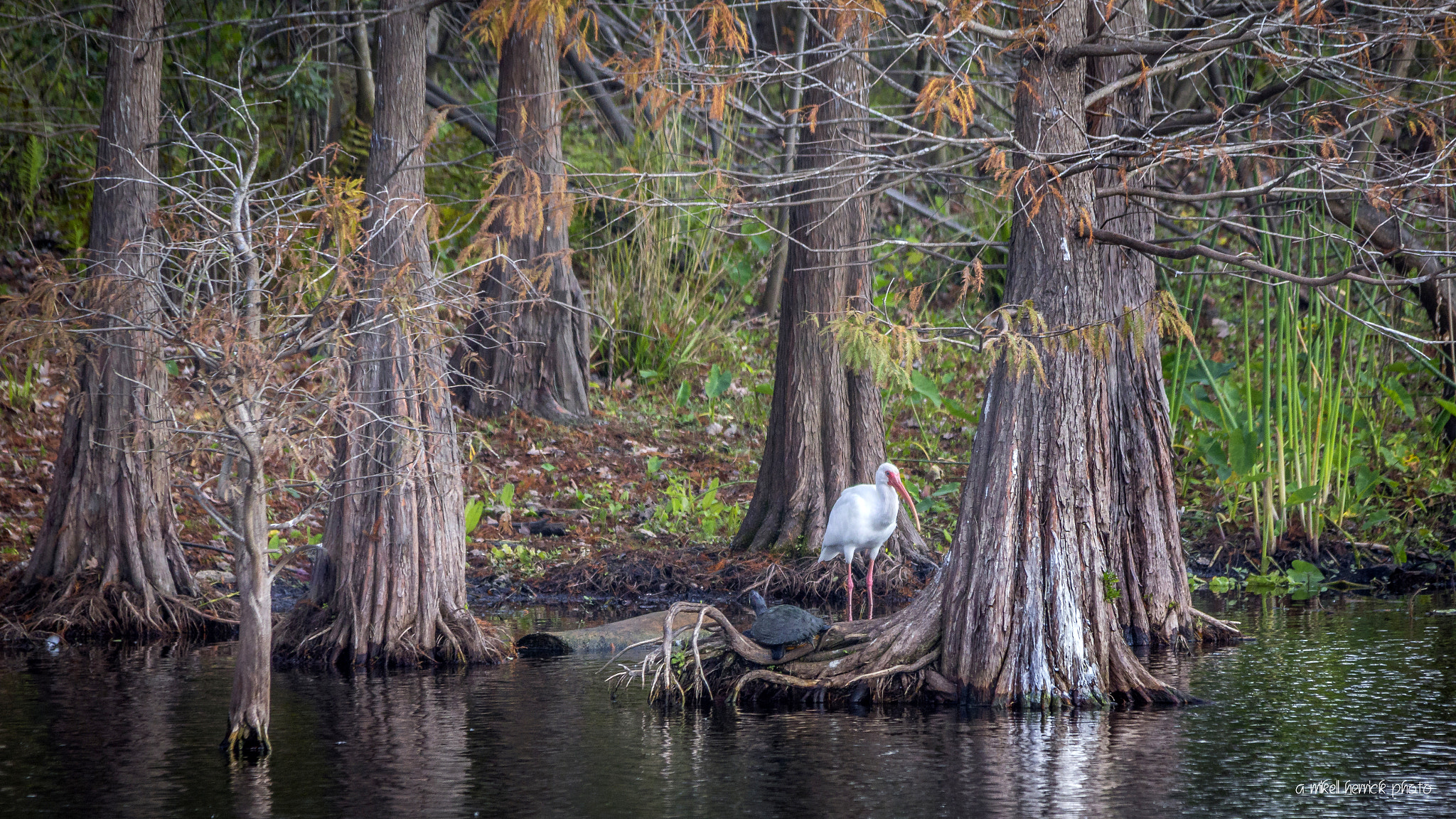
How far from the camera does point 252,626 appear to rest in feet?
22.4

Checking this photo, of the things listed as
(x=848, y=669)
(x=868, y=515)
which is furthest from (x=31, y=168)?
(x=848, y=669)

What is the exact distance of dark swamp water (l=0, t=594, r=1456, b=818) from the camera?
19.6ft

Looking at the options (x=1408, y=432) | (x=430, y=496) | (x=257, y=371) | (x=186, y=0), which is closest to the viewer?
(x=257, y=371)

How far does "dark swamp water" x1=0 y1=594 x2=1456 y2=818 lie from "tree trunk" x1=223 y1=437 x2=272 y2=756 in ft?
0.56

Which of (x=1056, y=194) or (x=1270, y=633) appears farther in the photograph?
(x=1270, y=633)

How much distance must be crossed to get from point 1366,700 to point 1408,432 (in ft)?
27.6

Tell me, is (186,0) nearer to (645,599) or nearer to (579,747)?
(645,599)

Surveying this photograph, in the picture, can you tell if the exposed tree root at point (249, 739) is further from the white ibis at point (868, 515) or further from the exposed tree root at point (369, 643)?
the white ibis at point (868, 515)

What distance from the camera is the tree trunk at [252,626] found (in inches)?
269

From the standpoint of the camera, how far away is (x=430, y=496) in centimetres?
933

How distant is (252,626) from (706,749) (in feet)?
8.16

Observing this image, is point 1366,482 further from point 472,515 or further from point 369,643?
point 369,643

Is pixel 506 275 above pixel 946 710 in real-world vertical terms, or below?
above

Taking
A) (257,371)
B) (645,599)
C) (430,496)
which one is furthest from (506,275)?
(257,371)
